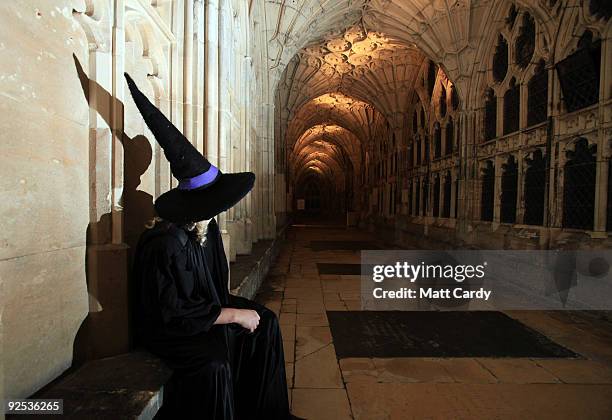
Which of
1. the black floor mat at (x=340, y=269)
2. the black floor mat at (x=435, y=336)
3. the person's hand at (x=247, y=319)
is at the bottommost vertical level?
the black floor mat at (x=340, y=269)

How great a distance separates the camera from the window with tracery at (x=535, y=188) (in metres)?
6.48

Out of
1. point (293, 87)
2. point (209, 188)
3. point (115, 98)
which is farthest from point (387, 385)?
point (293, 87)

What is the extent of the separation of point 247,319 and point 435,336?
2.65 metres

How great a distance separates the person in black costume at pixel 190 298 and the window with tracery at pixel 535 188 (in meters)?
6.76

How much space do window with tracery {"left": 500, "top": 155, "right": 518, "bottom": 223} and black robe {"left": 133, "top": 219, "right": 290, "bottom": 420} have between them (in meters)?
7.51

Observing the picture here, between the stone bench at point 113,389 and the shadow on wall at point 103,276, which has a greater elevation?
the shadow on wall at point 103,276

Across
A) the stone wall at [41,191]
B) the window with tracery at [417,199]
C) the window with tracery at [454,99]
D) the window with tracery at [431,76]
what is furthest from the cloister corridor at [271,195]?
the window with tracery at [417,199]

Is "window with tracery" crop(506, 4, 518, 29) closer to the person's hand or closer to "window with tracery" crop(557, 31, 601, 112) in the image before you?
"window with tracery" crop(557, 31, 601, 112)

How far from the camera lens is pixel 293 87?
50.7 ft

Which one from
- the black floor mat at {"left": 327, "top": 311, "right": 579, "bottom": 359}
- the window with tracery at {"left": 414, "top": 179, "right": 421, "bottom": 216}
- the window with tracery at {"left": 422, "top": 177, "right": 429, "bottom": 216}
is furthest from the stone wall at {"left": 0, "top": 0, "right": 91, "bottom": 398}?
the window with tracery at {"left": 414, "top": 179, "right": 421, "bottom": 216}

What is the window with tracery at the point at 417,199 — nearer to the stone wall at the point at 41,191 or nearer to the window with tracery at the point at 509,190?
the window with tracery at the point at 509,190

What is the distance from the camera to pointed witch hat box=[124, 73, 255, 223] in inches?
62.6

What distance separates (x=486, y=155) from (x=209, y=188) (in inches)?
341

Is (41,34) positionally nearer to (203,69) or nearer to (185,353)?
(185,353)
